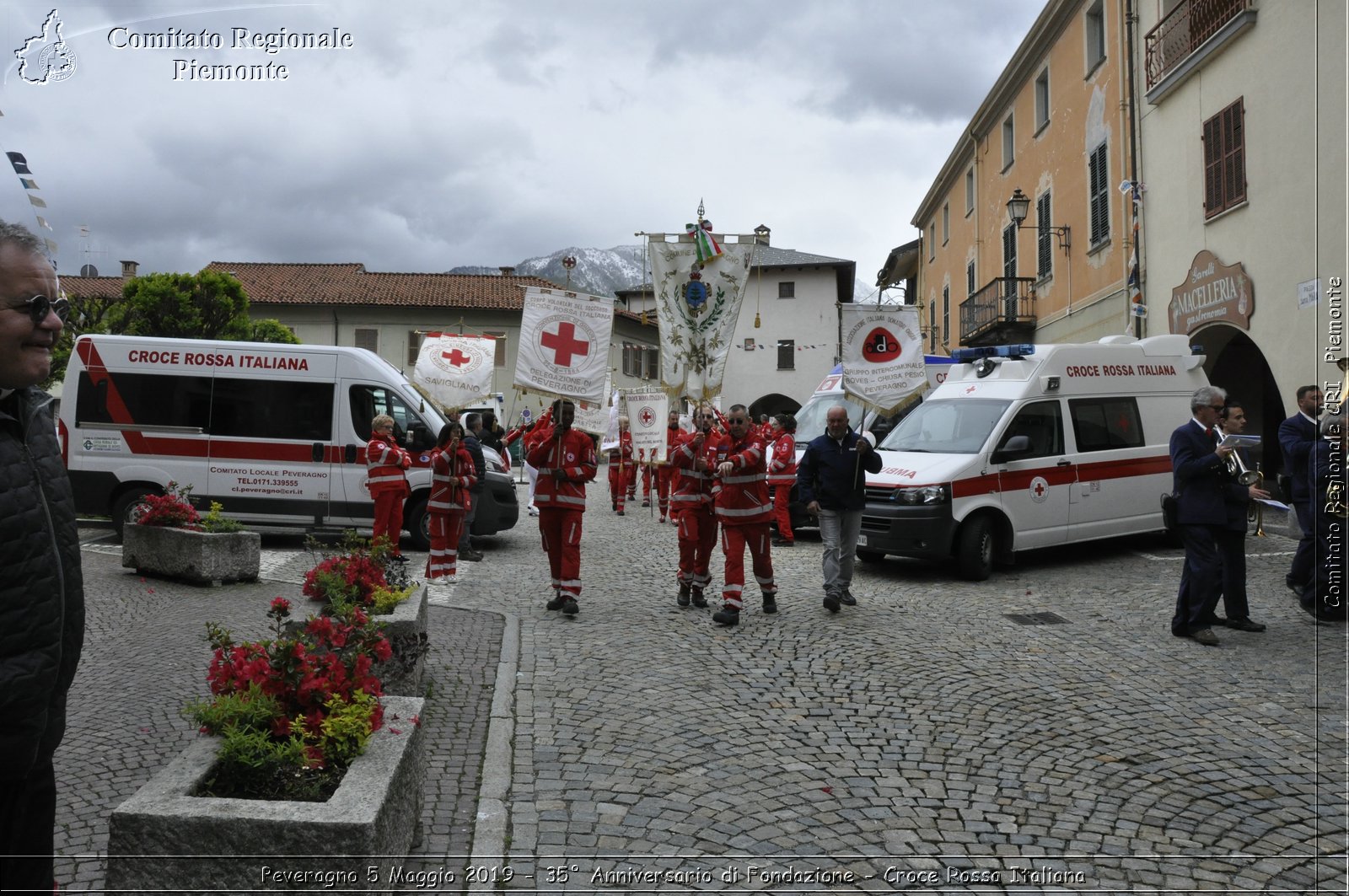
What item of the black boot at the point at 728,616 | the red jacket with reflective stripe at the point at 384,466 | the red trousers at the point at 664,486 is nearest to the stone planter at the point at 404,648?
the black boot at the point at 728,616

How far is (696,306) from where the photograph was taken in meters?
9.92

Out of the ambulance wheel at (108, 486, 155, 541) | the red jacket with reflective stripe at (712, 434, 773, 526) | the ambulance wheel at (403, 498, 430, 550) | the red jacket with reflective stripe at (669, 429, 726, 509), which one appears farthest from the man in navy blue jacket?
the ambulance wheel at (108, 486, 155, 541)

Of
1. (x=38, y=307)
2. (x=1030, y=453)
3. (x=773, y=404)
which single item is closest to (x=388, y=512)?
(x=1030, y=453)

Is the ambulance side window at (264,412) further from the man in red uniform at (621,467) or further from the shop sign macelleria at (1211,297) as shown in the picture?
the shop sign macelleria at (1211,297)

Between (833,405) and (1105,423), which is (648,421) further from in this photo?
(1105,423)

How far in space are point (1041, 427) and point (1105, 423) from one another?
3.46 ft

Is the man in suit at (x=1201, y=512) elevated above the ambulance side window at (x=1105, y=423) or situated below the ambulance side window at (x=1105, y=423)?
below

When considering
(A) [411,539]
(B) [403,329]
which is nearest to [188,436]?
(A) [411,539]

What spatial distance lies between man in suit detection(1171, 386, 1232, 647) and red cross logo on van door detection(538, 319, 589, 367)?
5.26 m

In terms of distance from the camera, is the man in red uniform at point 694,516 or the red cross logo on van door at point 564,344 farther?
the red cross logo on van door at point 564,344

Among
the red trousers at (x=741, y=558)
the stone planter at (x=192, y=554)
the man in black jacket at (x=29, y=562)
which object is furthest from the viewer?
the stone planter at (x=192, y=554)

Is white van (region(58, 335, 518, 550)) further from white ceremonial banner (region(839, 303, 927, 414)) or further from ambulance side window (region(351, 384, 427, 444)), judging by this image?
white ceremonial banner (region(839, 303, 927, 414))

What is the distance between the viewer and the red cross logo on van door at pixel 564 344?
9.53 meters

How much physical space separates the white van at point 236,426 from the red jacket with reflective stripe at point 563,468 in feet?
15.4
